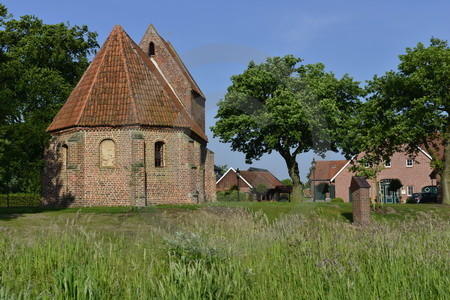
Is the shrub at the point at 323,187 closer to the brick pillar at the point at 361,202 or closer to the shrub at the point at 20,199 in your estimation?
the shrub at the point at 20,199

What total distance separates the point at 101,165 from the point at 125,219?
771cm

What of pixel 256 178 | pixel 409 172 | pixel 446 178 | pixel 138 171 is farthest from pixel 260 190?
pixel 138 171

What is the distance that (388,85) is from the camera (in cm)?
→ 3522

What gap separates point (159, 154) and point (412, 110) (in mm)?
18764

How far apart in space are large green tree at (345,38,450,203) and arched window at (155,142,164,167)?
16.3 metres

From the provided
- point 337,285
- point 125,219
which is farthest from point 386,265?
point 125,219

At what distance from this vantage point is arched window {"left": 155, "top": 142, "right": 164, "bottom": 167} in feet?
90.9

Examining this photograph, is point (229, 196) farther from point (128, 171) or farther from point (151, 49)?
point (128, 171)

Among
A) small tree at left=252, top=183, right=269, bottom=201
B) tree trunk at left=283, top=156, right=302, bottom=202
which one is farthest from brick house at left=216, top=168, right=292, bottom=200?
tree trunk at left=283, top=156, right=302, bottom=202

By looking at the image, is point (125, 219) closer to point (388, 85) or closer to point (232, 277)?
point (232, 277)

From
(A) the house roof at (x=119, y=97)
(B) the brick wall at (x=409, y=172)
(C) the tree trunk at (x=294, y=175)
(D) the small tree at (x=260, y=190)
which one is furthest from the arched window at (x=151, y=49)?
(B) the brick wall at (x=409, y=172)

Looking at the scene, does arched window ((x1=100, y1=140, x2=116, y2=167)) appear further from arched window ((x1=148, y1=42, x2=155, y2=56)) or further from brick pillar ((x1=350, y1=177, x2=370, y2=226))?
brick pillar ((x1=350, y1=177, x2=370, y2=226))

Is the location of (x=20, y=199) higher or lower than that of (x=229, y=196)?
higher

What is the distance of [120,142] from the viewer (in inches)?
1038
